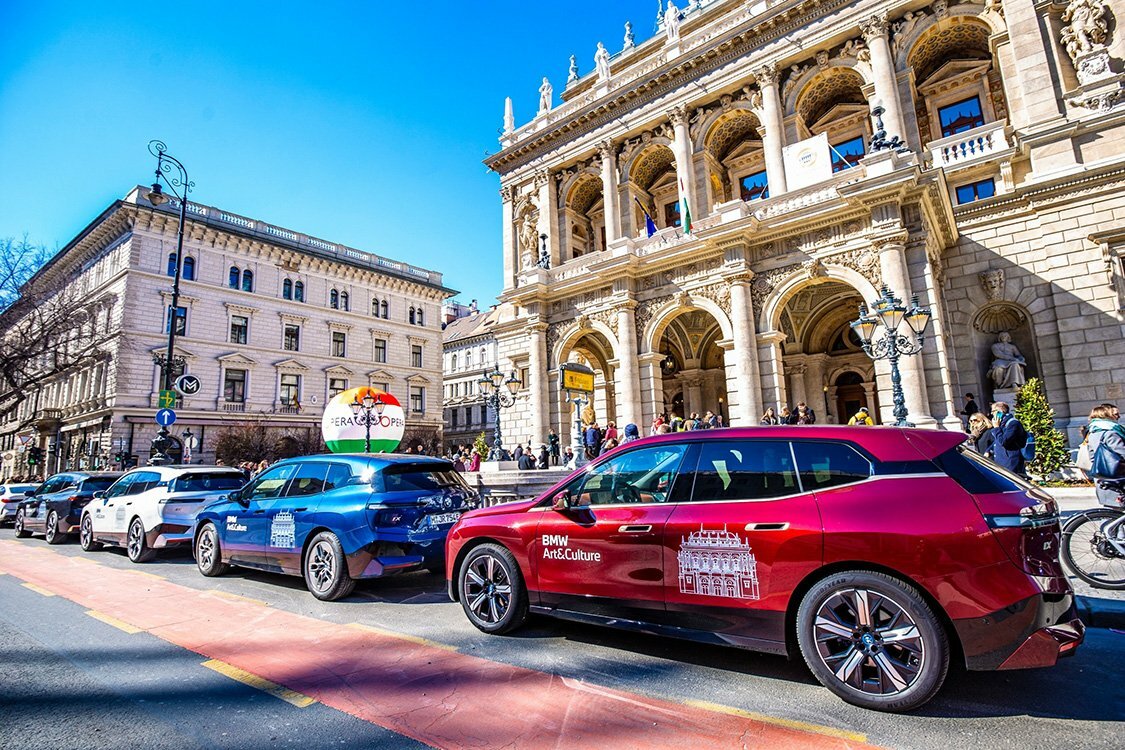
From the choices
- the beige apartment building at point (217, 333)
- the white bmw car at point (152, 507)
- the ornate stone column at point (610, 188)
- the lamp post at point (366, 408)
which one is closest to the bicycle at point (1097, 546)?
the white bmw car at point (152, 507)

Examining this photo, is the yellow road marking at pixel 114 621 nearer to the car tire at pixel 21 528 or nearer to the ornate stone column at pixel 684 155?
the car tire at pixel 21 528

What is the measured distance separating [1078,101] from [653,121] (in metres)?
14.9

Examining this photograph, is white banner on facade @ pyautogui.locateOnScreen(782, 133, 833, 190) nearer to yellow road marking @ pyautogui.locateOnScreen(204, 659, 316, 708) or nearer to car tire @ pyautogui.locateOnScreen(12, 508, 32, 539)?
yellow road marking @ pyautogui.locateOnScreen(204, 659, 316, 708)

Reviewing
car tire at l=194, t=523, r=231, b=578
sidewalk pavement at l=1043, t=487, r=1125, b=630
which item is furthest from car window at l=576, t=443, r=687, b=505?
car tire at l=194, t=523, r=231, b=578

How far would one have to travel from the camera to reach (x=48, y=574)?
8539 mm

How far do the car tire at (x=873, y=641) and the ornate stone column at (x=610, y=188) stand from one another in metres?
22.8

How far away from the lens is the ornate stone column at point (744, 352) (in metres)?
17.6

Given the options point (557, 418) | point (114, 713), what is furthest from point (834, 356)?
point (114, 713)

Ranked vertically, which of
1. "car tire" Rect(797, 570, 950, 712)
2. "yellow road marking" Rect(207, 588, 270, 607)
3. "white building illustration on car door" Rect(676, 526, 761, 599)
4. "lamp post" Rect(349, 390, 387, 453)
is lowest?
"yellow road marking" Rect(207, 588, 270, 607)

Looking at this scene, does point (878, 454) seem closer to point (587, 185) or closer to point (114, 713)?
point (114, 713)

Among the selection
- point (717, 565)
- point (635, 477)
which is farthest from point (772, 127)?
point (717, 565)

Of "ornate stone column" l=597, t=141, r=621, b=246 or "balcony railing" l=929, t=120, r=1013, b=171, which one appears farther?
"ornate stone column" l=597, t=141, r=621, b=246

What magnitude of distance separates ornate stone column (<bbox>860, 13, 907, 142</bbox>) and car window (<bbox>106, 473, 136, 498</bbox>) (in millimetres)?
24396

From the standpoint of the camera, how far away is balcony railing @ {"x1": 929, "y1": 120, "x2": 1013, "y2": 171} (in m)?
18.2
